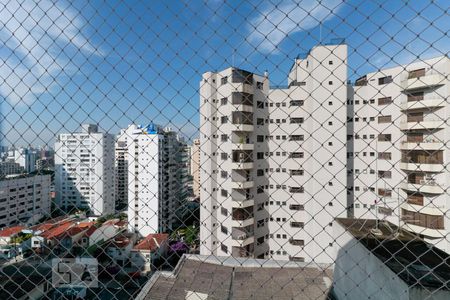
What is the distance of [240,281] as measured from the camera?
360 cm

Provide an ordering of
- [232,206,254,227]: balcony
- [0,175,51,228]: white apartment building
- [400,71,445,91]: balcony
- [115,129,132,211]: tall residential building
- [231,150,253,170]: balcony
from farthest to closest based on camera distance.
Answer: [232,206,254,227]: balcony
[231,150,253,170]: balcony
[400,71,445,91]: balcony
[0,175,51,228]: white apartment building
[115,129,132,211]: tall residential building

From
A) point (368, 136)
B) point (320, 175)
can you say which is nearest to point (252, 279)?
point (320, 175)

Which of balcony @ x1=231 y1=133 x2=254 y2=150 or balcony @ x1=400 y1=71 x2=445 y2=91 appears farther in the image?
balcony @ x1=231 y1=133 x2=254 y2=150

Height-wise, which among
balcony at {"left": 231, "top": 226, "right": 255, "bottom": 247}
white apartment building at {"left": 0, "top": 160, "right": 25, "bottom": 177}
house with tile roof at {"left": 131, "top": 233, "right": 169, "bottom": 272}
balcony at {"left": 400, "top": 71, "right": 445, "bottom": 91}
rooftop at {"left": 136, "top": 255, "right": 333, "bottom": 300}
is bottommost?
house with tile roof at {"left": 131, "top": 233, "right": 169, "bottom": 272}

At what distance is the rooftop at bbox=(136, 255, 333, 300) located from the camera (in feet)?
10.3

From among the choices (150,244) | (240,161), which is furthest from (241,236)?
(150,244)

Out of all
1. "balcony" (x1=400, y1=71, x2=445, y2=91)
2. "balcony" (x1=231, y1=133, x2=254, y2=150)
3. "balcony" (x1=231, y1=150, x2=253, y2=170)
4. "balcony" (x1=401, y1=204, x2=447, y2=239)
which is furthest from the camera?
"balcony" (x1=231, y1=150, x2=253, y2=170)

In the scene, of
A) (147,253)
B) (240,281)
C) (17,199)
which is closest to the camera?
(17,199)

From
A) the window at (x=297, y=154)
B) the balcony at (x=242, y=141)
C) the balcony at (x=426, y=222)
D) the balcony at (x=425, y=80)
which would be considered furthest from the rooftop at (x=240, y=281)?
the window at (x=297, y=154)

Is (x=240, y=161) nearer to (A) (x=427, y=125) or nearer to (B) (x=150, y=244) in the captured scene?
(A) (x=427, y=125)

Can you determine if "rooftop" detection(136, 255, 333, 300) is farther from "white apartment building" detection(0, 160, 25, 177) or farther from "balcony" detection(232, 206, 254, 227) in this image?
"balcony" detection(232, 206, 254, 227)

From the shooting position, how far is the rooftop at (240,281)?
3134mm

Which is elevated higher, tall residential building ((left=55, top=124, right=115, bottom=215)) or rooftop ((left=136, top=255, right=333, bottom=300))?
tall residential building ((left=55, top=124, right=115, bottom=215))

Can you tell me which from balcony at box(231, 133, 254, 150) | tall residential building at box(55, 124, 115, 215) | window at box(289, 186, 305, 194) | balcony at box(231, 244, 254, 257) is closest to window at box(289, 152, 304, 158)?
window at box(289, 186, 305, 194)
